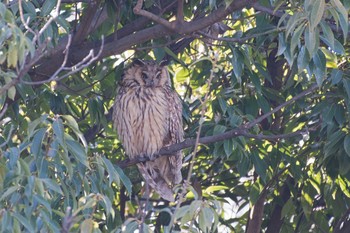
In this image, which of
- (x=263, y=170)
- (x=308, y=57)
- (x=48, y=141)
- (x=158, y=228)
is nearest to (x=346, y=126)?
(x=263, y=170)

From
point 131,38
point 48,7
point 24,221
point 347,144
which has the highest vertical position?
point 48,7

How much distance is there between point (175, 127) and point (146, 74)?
366 millimetres

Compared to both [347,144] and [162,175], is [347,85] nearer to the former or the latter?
[347,144]

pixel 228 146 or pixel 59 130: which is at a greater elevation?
pixel 59 130

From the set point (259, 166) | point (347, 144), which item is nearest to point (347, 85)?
point (347, 144)

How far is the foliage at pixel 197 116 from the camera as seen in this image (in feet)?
10.2

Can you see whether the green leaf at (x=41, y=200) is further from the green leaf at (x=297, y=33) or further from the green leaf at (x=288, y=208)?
the green leaf at (x=288, y=208)

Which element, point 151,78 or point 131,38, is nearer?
point 131,38

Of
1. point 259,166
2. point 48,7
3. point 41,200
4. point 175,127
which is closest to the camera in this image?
point 41,200

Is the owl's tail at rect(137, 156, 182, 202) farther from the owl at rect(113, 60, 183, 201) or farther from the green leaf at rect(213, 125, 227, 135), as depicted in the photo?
the green leaf at rect(213, 125, 227, 135)

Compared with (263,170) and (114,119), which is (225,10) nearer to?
(263,170)

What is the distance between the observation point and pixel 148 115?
5.54m

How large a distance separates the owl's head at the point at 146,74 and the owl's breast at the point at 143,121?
6 centimetres

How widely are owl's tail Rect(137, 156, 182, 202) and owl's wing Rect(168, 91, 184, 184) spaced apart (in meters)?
0.03
